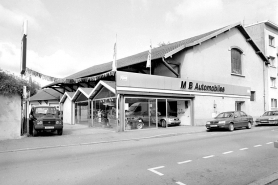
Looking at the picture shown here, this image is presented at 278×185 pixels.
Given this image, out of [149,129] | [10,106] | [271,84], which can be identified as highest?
[271,84]

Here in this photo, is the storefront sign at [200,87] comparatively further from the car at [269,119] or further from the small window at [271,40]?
the small window at [271,40]

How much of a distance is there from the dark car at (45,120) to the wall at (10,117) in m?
1.24

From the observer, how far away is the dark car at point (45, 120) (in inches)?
540

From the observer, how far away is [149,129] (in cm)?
1738

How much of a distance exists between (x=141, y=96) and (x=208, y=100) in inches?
317

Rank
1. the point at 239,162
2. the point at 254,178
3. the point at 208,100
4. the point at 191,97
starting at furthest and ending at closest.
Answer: the point at 208,100, the point at 191,97, the point at 239,162, the point at 254,178

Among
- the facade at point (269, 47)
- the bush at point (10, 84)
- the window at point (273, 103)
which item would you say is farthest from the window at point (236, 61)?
the bush at point (10, 84)

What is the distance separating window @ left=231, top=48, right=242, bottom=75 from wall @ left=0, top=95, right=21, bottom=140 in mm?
22038

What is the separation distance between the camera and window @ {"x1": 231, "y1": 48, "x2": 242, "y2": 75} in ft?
86.9

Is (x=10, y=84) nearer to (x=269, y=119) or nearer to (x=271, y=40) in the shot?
(x=269, y=119)

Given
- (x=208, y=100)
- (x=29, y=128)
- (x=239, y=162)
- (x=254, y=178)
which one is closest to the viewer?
(x=254, y=178)

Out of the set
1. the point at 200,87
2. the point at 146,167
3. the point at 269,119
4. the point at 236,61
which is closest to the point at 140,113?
the point at 200,87

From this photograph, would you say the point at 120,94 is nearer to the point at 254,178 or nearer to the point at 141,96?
the point at 141,96

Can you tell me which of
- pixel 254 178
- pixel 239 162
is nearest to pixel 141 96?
pixel 239 162
